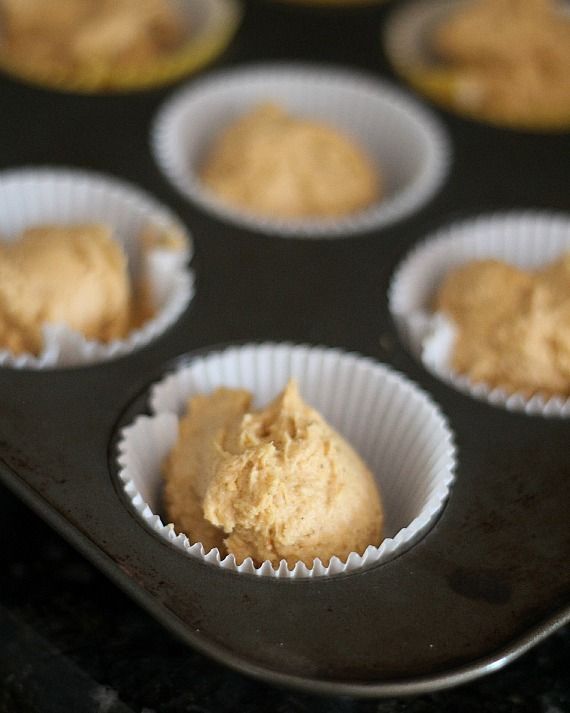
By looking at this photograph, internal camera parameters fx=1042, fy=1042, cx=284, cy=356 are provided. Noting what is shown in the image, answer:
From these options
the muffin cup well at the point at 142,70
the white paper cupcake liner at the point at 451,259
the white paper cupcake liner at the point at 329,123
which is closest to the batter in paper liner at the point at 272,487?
the white paper cupcake liner at the point at 451,259

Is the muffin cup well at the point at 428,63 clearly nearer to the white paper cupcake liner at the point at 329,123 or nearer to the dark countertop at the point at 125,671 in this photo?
the white paper cupcake liner at the point at 329,123

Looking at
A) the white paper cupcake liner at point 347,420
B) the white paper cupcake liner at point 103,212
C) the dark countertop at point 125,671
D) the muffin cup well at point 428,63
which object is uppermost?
the muffin cup well at point 428,63

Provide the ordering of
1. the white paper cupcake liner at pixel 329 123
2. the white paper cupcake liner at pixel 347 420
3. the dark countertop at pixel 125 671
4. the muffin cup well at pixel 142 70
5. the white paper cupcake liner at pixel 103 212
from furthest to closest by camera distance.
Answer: the muffin cup well at pixel 142 70 < the white paper cupcake liner at pixel 329 123 < the white paper cupcake liner at pixel 103 212 < the white paper cupcake liner at pixel 347 420 < the dark countertop at pixel 125 671

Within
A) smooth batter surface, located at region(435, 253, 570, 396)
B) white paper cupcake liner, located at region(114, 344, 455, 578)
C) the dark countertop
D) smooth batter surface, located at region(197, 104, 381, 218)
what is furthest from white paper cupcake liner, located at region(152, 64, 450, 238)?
the dark countertop

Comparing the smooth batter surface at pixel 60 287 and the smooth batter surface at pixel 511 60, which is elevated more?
the smooth batter surface at pixel 511 60

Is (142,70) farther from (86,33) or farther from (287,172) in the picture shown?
(287,172)

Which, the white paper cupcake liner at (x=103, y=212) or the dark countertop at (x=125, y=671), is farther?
the white paper cupcake liner at (x=103, y=212)

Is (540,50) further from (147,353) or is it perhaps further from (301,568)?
(301,568)
